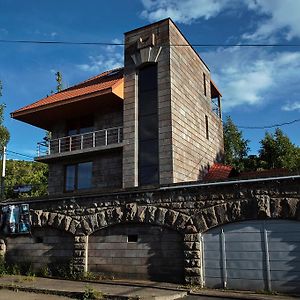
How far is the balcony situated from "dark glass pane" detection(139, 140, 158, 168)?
3.94 feet

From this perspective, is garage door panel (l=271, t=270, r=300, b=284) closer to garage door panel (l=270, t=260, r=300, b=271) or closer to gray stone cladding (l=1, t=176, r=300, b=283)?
garage door panel (l=270, t=260, r=300, b=271)

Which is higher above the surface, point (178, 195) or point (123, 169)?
point (123, 169)

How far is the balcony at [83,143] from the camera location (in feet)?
65.4

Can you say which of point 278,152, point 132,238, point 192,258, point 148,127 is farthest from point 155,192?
point 278,152

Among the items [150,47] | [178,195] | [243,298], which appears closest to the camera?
[243,298]

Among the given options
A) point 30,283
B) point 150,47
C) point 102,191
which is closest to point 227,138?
point 150,47

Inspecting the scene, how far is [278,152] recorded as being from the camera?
2816 cm

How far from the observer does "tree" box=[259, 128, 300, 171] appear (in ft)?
90.5

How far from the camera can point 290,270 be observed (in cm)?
1101

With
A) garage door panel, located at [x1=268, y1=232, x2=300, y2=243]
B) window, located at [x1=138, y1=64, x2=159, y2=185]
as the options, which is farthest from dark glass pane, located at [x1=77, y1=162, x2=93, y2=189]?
garage door panel, located at [x1=268, y1=232, x2=300, y2=243]

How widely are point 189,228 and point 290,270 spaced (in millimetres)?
3256

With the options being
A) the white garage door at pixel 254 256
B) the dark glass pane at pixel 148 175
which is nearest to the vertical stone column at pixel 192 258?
the white garage door at pixel 254 256

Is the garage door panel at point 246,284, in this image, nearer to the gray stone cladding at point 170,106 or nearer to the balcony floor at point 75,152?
the gray stone cladding at point 170,106

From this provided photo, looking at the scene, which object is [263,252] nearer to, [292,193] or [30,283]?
[292,193]
